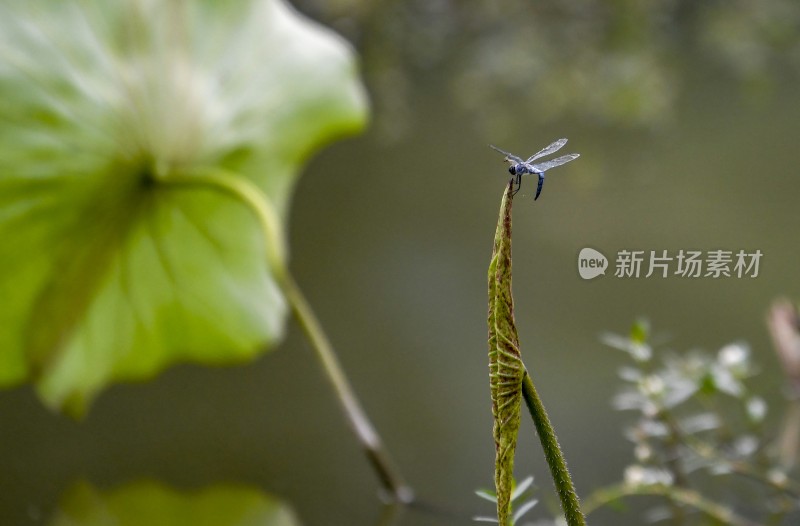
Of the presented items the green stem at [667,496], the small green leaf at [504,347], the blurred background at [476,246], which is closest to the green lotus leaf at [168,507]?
the blurred background at [476,246]

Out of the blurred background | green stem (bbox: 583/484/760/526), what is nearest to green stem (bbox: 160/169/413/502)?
the blurred background

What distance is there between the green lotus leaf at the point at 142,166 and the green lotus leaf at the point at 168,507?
8cm

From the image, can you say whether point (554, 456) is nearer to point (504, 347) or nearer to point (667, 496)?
point (504, 347)

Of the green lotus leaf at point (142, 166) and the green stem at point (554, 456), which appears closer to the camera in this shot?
the green stem at point (554, 456)

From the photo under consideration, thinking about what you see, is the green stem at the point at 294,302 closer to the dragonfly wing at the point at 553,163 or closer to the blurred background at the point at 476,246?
the blurred background at the point at 476,246

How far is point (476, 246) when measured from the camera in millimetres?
556

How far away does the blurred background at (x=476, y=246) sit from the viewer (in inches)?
16.8

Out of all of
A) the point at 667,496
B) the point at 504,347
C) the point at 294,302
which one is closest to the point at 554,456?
the point at 504,347

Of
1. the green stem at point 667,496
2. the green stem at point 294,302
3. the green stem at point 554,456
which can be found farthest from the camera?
the green stem at point 294,302

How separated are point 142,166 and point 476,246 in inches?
9.6

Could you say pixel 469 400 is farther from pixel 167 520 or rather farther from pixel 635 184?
pixel 635 184

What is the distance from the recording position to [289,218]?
796 mm

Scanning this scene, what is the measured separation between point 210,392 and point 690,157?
523 millimetres

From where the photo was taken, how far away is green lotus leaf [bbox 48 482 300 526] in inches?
14.9
